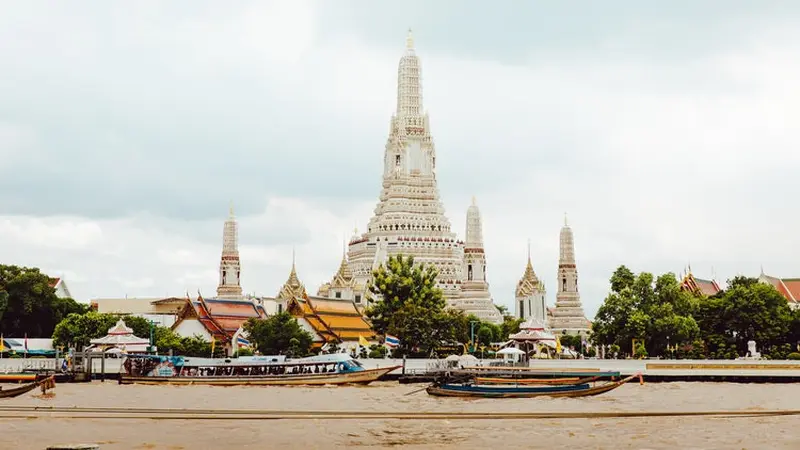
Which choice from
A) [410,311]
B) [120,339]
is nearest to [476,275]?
[410,311]

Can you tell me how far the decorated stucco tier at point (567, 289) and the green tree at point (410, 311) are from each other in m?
31.0

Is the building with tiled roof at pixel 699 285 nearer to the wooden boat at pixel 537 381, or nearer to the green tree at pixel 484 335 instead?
the green tree at pixel 484 335

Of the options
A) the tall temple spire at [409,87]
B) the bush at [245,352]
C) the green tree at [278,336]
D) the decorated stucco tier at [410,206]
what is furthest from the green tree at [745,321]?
the tall temple spire at [409,87]

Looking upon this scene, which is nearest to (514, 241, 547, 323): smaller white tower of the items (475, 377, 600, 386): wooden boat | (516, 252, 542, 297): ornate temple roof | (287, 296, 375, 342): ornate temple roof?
(516, 252, 542, 297): ornate temple roof

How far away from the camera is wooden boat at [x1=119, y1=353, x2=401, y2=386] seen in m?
43.8

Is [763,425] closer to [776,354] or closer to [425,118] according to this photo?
[776,354]

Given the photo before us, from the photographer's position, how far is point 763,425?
26250 millimetres

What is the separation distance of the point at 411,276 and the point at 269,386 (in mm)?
19820

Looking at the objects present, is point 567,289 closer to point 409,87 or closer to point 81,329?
point 409,87

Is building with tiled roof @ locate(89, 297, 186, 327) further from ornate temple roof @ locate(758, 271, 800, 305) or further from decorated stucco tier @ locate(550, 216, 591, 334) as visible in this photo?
ornate temple roof @ locate(758, 271, 800, 305)

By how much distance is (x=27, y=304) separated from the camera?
68.9 meters

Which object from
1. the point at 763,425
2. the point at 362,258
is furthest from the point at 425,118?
the point at 763,425

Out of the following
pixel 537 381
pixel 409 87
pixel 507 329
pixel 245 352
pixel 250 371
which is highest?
pixel 409 87

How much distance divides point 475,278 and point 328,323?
26.1 m
